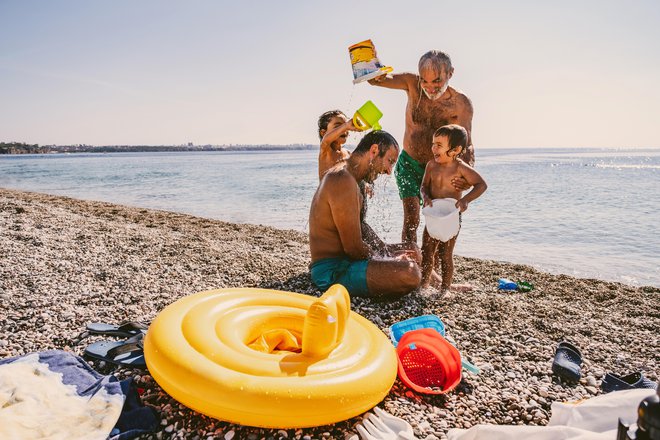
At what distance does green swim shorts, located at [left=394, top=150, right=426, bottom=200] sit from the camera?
5.33m

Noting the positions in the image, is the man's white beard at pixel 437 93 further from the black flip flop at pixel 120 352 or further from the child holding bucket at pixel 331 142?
the black flip flop at pixel 120 352

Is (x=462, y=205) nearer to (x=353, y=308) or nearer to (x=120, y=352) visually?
(x=353, y=308)

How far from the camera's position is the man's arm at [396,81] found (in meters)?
5.18

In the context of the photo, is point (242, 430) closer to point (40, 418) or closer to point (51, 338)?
point (40, 418)

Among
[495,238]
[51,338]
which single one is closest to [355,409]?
[51,338]

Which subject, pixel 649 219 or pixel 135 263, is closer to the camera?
pixel 135 263

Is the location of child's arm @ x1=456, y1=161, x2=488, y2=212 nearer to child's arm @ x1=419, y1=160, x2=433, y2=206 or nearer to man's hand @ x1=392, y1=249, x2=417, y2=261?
child's arm @ x1=419, y1=160, x2=433, y2=206

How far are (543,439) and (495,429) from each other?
223mm

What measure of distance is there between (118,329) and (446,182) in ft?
11.4

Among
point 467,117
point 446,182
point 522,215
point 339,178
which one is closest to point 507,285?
point 446,182

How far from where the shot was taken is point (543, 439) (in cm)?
205

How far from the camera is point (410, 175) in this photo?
537 cm

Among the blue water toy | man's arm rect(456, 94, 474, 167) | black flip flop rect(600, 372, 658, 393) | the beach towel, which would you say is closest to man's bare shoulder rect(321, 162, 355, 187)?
man's arm rect(456, 94, 474, 167)

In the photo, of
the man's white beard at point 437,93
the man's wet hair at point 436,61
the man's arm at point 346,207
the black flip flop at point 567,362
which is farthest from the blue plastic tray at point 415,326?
the man's wet hair at point 436,61
